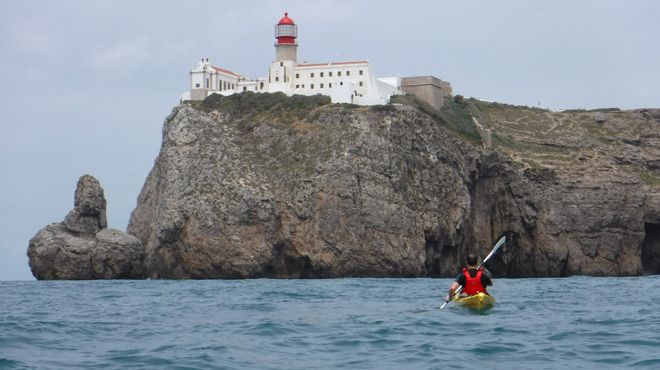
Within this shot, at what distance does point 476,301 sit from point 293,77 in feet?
240

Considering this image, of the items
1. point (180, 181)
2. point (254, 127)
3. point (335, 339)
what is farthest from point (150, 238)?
point (335, 339)

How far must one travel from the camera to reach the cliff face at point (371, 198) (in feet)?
285

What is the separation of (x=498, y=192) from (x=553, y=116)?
85.2ft

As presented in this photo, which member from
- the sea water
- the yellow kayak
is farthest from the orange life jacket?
the sea water

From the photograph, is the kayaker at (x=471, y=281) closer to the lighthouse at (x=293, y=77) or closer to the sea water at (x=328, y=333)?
the sea water at (x=328, y=333)

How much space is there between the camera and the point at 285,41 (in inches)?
4331

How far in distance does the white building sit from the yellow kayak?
68.4 m

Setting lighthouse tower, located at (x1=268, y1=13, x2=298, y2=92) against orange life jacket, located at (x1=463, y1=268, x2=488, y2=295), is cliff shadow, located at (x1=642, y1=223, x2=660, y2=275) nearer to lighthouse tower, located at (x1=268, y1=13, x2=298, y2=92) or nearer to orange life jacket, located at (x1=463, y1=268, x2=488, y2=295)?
lighthouse tower, located at (x1=268, y1=13, x2=298, y2=92)

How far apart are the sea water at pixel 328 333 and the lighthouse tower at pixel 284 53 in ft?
200

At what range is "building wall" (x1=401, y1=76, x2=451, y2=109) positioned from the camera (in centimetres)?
11369

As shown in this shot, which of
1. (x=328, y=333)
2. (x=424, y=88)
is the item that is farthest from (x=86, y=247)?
(x=328, y=333)

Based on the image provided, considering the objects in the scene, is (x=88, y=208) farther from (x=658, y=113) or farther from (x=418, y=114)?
(x=658, y=113)

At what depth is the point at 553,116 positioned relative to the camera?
124 metres

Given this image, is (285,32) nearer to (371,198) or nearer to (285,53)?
(285,53)
